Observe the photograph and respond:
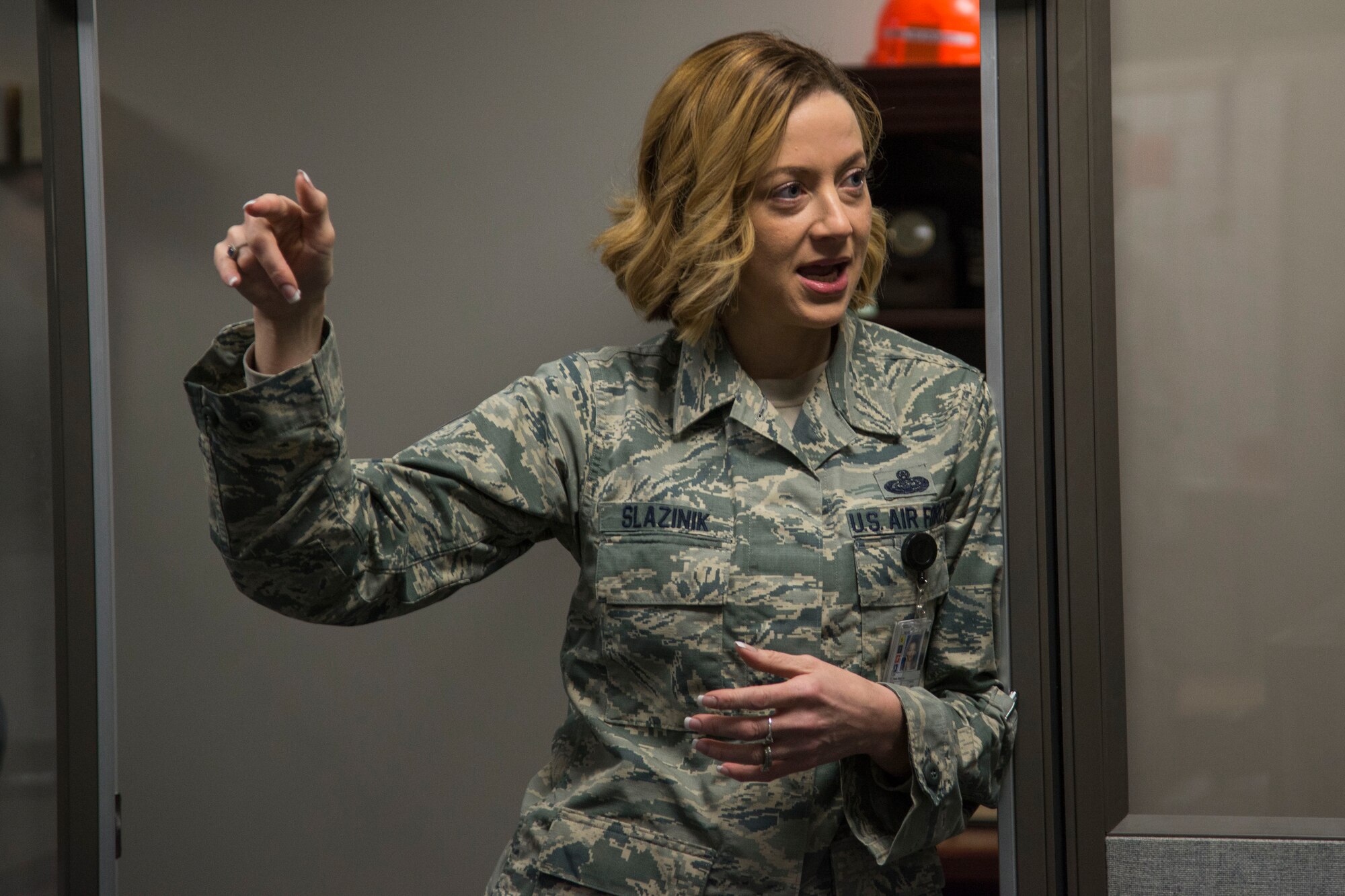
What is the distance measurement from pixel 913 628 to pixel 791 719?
0.23 metres

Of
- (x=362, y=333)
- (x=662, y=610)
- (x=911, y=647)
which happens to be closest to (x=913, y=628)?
(x=911, y=647)

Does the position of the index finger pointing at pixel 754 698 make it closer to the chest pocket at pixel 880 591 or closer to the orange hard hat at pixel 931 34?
the chest pocket at pixel 880 591

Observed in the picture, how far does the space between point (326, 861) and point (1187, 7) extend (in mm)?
1628

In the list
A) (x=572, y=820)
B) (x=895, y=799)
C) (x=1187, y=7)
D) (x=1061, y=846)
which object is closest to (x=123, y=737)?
(x=572, y=820)

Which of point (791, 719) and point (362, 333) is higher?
point (362, 333)

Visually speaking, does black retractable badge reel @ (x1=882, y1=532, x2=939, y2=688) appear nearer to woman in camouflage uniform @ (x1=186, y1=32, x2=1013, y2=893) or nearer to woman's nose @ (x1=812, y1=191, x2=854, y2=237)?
woman in camouflage uniform @ (x1=186, y1=32, x2=1013, y2=893)

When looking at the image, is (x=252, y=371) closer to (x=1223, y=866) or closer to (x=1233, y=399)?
(x=1233, y=399)

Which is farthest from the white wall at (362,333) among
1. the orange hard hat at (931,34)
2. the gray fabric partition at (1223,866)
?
the gray fabric partition at (1223,866)

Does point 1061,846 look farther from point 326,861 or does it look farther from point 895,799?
point 326,861

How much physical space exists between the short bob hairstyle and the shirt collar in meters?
0.04

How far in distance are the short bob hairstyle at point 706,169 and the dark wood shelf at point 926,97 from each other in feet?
0.70

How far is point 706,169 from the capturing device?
1239 mm

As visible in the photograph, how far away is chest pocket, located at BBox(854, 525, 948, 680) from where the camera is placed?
122 cm

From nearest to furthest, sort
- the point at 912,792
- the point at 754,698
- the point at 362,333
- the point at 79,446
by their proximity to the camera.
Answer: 1. the point at 754,698
2. the point at 912,792
3. the point at 79,446
4. the point at 362,333
